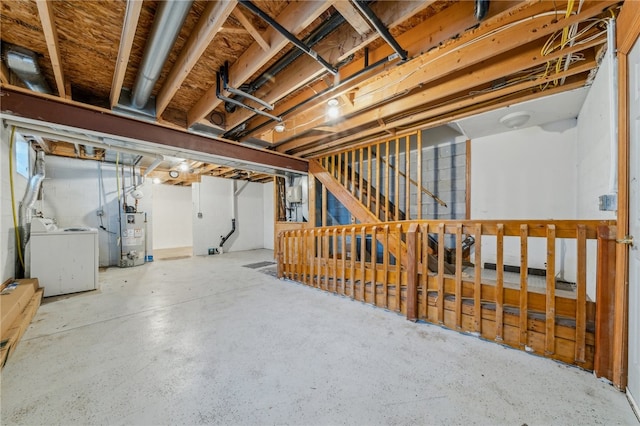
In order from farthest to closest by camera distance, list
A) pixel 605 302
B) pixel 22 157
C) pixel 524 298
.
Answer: pixel 22 157 → pixel 524 298 → pixel 605 302

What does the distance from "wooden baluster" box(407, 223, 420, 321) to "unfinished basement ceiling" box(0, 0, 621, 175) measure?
1.62 metres

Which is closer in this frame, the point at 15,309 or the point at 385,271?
the point at 15,309

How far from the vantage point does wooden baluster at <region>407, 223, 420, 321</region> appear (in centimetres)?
250

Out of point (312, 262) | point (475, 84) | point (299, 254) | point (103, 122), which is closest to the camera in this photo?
point (475, 84)

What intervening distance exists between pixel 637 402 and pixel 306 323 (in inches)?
88.7

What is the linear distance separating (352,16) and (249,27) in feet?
2.43

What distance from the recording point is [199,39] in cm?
172

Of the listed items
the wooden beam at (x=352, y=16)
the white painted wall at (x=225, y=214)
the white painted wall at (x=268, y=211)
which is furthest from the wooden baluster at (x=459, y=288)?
the white painted wall at (x=225, y=214)

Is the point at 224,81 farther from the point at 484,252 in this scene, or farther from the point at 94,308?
the point at 484,252

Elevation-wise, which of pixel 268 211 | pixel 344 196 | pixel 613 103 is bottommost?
pixel 268 211

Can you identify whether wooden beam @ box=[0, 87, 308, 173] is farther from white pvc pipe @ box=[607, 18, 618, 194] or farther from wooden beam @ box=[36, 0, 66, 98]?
white pvc pipe @ box=[607, 18, 618, 194]

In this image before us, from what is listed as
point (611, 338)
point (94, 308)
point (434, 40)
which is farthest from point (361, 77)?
point (94, 308)

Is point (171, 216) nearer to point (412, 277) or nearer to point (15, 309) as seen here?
point (15, 309)

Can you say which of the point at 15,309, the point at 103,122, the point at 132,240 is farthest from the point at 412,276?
the point at 132,240
